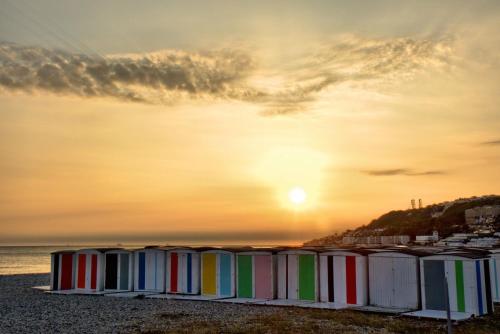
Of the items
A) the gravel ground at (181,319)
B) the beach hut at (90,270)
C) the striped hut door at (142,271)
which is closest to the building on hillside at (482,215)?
the striped hut door at (142,271)

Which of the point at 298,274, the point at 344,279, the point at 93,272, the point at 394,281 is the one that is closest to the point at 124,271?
the point at 93,272

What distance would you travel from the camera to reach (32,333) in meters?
16.1

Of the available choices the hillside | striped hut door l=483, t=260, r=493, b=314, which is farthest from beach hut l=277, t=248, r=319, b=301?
the hillside

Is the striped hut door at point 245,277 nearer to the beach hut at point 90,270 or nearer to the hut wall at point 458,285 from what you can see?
the hut wall at point 458,285

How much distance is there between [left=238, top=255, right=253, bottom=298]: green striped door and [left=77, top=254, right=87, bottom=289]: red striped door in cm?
953

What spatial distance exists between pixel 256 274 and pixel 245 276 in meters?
0.64

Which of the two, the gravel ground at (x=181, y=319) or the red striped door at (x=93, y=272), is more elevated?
the red striped door at (x=93, y=272)

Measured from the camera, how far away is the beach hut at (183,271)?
25672 millimetres

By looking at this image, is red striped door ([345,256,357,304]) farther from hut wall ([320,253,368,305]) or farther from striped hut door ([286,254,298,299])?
striped hut door ([286,254,298,299])

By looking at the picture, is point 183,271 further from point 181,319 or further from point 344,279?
point 344,279

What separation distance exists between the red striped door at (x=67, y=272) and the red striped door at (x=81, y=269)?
0.58 meters

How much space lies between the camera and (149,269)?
1070 inches

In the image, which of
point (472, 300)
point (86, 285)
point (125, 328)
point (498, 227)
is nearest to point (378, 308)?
point (472, 300)

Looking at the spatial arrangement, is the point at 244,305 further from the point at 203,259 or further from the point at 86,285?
the point at 86,285
